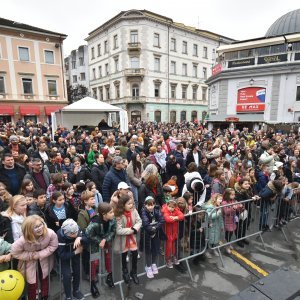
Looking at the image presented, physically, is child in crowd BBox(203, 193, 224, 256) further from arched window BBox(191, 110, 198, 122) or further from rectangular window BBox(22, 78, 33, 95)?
arched window BBox(191, 110, 198, 122)

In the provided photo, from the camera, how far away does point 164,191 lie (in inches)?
188

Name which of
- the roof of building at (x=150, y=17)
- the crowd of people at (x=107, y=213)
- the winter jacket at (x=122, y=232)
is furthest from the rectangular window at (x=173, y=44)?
the winter jacket at (x=122, y=232)

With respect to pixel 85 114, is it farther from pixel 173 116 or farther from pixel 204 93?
pixel 204 93

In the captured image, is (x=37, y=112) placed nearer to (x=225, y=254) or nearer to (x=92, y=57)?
(x=92, y=57)

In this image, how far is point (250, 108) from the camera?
926 inches

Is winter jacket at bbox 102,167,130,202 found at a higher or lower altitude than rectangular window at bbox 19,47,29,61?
lower

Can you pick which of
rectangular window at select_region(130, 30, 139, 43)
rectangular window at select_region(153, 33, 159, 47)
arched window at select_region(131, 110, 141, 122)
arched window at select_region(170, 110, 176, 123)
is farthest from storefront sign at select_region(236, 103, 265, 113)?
rectangular window at select_region(130, 30, 139, 43)

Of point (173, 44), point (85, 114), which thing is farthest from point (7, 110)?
point (173, 44)

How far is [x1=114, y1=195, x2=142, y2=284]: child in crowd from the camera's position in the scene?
11.1 feet

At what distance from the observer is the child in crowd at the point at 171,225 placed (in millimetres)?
3789

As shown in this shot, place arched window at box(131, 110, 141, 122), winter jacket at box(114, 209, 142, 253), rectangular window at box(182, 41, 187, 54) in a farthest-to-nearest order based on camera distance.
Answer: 1. rectangular window at box(182, 41, 187, 54)
2. arched window at box(131, 110, 141, 122)
3. winter jacket at box(114, 209, 142, 253)

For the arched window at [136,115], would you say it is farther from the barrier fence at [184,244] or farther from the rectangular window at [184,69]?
the barrier fence at [184,244]

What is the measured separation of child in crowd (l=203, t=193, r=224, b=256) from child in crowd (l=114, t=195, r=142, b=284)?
4.67ft

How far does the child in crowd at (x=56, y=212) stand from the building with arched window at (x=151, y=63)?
112 ft
